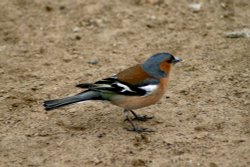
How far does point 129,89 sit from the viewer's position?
6.46 metres

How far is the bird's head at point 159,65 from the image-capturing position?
667 cm

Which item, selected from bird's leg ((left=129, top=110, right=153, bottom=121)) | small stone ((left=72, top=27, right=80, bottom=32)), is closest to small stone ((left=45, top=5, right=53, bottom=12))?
small stone ((left=72, top=27, right=80, bottom=32))

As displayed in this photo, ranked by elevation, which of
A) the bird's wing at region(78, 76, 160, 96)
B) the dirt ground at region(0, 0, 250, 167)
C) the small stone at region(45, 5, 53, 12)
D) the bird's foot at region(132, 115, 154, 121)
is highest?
the small stone at region(45, 5, 53, 12)

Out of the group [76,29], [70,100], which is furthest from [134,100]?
[76,29]

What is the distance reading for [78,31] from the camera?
920cm

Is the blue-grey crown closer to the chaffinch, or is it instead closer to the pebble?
the chaffinch

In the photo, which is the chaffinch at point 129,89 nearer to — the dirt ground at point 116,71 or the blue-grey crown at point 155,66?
the blue-grey crown at point 155,66

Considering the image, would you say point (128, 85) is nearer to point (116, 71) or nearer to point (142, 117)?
point (142, 117)

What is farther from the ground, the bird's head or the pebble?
the bird's head

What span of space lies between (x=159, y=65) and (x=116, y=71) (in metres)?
1.46

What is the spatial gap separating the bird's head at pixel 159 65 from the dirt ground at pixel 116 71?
1.94 ft

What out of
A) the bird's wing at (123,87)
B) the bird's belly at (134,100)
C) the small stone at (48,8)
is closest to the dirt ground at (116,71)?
the small stone at (48,8)

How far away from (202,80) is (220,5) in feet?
7.98

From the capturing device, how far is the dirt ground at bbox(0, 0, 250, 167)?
612 centimetres
